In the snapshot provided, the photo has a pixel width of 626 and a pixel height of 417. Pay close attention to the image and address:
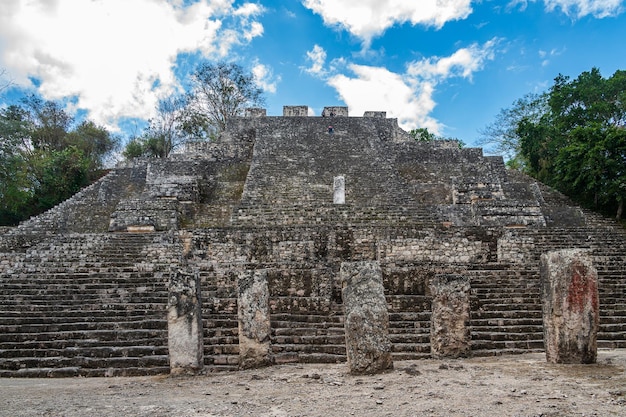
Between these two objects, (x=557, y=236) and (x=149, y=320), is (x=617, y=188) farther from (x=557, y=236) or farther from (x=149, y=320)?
(x=149, y=320)

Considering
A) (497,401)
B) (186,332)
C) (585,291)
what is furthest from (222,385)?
(585,291)

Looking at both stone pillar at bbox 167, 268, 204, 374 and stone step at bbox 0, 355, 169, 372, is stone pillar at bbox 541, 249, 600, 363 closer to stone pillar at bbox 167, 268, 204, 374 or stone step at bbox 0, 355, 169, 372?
stone pillar at bbox 167, 268, 204, 374

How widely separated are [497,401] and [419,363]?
1.94 metres

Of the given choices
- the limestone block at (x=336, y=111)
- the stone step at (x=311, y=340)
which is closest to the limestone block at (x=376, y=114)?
the limestone block at (x=336, y=111)

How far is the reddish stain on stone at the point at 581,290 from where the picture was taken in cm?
495

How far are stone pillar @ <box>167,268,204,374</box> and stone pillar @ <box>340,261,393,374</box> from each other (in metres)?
1.90

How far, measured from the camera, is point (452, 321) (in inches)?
228

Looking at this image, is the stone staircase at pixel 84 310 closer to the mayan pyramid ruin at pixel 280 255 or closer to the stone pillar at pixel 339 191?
the mayan pyramid ruin at pixel 280 255

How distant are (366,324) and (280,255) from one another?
667 cm

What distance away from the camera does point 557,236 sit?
1223 centimetres

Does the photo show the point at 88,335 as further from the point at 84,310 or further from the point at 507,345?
the point at 507,345

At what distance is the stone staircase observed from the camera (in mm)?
6500

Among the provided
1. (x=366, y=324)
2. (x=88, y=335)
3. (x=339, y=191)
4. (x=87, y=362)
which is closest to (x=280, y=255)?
(x=339, y=191)

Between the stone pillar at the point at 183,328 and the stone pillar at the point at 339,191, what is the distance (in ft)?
31.9
